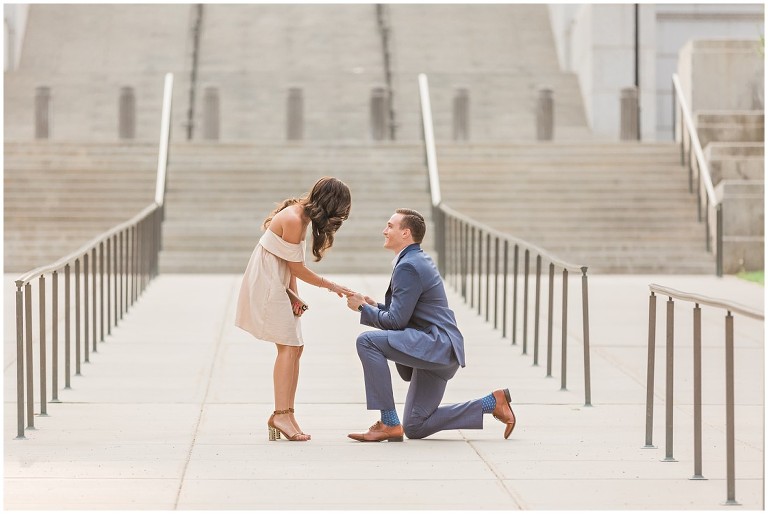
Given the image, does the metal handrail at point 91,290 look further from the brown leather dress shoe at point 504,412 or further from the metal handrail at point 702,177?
the metal handrail at point 702,177

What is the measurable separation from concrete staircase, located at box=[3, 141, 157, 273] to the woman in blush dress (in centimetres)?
1290

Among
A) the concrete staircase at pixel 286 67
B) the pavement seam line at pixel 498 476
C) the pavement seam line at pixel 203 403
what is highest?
the concrete staircase at pixel 286 67

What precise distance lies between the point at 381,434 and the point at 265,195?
1493 cm

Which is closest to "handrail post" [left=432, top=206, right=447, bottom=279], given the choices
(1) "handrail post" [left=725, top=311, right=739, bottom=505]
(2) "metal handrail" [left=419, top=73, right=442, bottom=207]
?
(2) "metal handrail" [left=419, top=73, right=442, bottom=207]

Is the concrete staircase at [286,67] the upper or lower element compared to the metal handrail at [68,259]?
upper

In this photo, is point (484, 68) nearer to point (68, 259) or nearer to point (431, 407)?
point (68, 259)

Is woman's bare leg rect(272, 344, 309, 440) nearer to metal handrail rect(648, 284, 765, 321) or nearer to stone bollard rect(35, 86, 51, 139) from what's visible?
metal handrail rect(648, 284, 765, 321)

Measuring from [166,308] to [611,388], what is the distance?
→ 6327mm

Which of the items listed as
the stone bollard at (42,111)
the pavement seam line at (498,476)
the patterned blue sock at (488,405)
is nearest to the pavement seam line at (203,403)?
the pavement seam line at (498,476)

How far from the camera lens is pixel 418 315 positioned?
810cm

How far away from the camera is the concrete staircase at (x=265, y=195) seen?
67.7 ft

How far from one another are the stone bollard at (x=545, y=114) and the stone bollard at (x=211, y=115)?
611cm

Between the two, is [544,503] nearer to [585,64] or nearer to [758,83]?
[758,83]

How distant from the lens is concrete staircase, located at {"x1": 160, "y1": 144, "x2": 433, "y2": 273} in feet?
67.7
